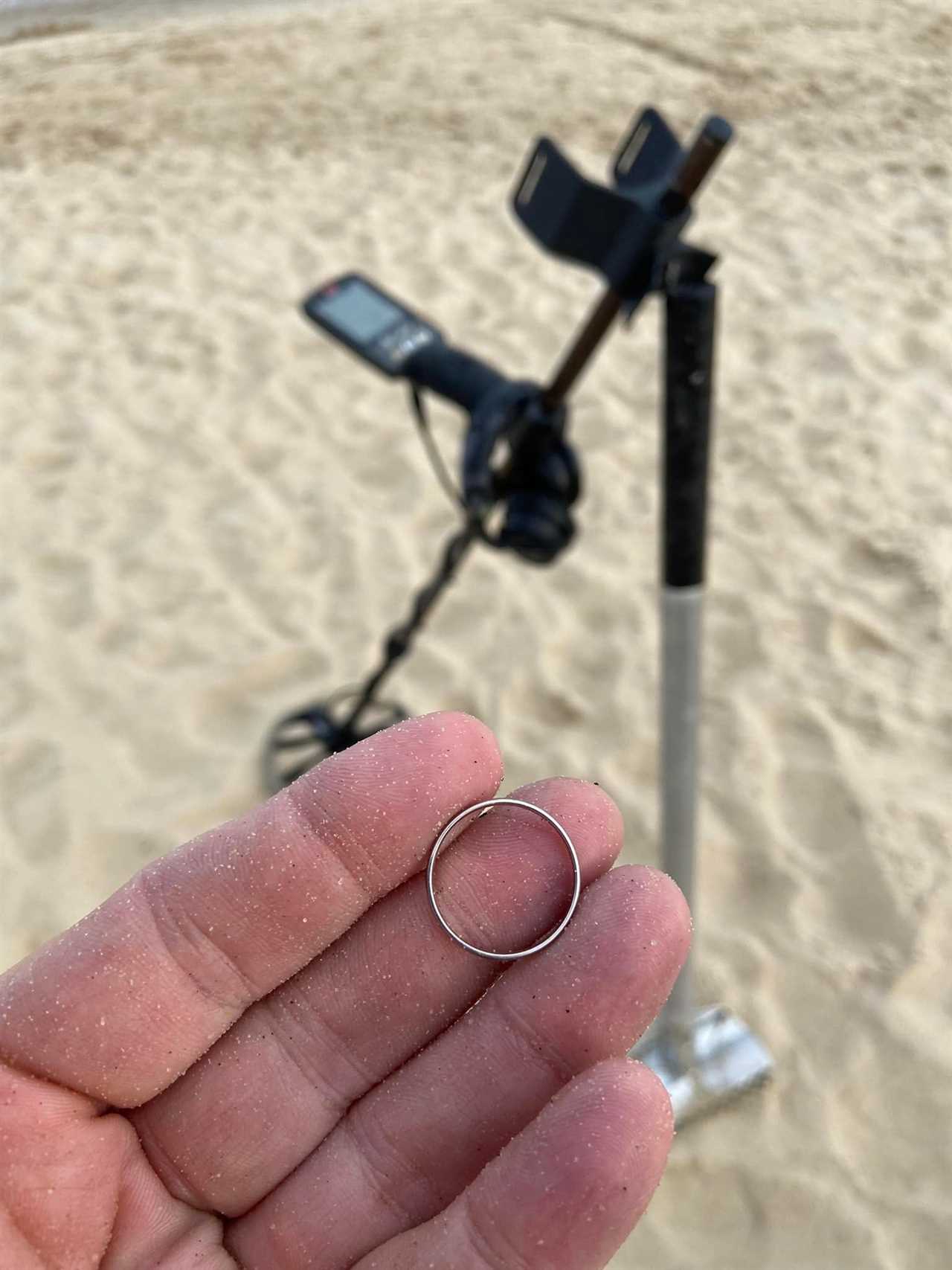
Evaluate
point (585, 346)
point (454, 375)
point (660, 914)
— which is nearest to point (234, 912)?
point (660, 914)

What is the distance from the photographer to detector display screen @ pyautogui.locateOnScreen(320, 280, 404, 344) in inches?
Answer: 78.9

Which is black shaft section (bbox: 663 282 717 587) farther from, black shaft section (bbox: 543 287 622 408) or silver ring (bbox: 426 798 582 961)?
silver ring (bbox: 426 798 582 961)

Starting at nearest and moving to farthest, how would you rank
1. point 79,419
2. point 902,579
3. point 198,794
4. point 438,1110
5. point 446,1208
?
point 446,1208 < point 438,1110 < point 198,794 < point 902,579 < point 79,419

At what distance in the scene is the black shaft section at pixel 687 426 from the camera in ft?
4.00

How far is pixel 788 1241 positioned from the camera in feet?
5.77

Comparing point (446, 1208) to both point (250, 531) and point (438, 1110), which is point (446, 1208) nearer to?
point (438, 1110)

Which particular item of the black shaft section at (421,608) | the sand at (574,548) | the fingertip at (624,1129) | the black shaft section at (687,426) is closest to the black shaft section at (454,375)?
the black shaft section at (421,608)

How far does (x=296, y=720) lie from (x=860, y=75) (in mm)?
5811

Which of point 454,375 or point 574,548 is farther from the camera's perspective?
point 574,548

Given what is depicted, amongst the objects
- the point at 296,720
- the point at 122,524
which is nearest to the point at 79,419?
the point at 122,524

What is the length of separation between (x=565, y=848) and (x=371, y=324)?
1.23 meters

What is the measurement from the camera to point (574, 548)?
3205 millimetres

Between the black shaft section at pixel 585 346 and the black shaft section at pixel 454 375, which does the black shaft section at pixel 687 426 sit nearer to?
the black shaft section at pixel 585 346

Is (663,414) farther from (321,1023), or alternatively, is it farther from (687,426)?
(321,1023)
